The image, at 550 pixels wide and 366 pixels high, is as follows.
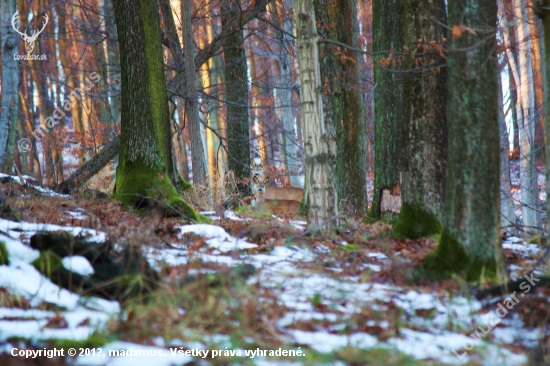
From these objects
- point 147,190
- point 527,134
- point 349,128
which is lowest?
point 147,190

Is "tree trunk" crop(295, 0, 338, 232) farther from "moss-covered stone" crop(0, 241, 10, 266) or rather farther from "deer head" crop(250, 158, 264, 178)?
"deer head" crop(250, 158, 264, 178)

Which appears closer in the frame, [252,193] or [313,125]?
[313,125]

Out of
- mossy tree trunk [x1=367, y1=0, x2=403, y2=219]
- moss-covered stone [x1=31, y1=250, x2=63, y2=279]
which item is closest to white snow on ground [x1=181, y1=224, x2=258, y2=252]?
moss-covered stone [x1=31, y1=250, x2=63, y2=279]

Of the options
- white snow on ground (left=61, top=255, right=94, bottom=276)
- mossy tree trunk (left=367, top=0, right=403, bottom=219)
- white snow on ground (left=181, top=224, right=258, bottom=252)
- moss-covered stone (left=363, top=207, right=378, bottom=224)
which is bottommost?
moss-covered stone (left=363, top=207, right=378, bottom=224)

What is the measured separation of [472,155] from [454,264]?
1.07 meters

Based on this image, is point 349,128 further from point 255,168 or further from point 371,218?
point 255,168

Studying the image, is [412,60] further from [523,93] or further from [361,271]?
[523,93]

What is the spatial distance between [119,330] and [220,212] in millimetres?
5506

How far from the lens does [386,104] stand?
10.6m

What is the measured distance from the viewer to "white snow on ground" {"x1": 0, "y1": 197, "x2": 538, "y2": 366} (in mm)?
3469

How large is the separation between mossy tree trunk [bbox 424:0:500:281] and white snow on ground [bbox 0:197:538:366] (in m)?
0.68

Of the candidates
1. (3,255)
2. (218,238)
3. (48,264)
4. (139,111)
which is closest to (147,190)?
(139,111)

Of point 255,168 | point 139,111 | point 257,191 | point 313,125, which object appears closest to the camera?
point 313,125

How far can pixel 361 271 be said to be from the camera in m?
5.29
